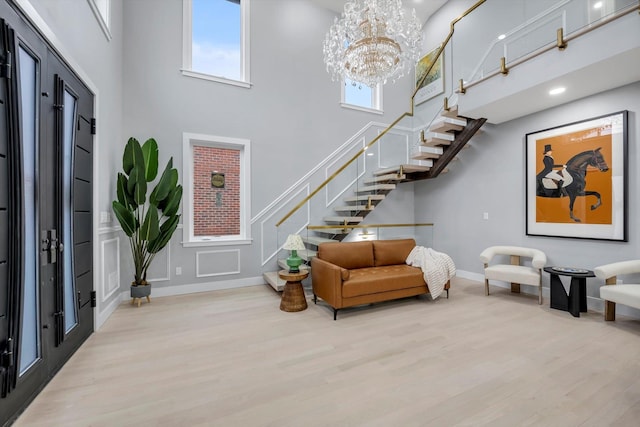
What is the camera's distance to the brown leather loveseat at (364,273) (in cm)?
350

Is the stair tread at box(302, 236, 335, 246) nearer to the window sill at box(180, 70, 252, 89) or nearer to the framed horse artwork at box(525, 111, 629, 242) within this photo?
the window sill at box(180, 70, 252, 89)

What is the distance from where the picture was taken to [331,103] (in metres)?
5.91

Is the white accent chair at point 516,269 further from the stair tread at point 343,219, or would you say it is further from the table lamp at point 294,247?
the table lamp at point 294,247

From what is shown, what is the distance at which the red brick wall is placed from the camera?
489cm

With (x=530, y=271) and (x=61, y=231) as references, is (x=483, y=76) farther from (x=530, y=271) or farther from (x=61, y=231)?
(x=61, y=231)

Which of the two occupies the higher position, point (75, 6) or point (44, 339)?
point (75, 6)

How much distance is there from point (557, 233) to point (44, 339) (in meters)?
6.02

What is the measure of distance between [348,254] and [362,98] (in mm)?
3922

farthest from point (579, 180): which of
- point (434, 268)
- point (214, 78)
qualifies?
point (214, 78)

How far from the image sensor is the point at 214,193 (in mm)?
5020

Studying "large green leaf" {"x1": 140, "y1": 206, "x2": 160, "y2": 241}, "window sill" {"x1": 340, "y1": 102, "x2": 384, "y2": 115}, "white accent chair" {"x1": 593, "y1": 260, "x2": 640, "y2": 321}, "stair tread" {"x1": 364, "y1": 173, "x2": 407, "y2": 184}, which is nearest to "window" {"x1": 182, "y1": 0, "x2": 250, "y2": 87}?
"window sill" {"x1": 340, "y1": 102, "x2": 384, "y2": 115}

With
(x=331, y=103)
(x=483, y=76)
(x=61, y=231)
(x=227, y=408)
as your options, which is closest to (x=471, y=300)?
(x=483, y=76)

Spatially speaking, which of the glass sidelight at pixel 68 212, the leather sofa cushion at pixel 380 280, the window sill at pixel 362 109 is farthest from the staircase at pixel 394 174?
the glass sidelight at pixel 68 212

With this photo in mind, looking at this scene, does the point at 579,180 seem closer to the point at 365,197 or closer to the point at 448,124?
the point at 448,124
